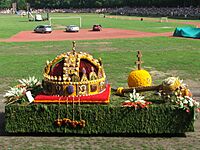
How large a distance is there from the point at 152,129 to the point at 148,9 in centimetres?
11517

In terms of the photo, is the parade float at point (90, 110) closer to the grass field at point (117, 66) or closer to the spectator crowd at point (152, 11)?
the grass field at point (117, 66)

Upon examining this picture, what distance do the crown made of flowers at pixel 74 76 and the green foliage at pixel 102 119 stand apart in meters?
0.69

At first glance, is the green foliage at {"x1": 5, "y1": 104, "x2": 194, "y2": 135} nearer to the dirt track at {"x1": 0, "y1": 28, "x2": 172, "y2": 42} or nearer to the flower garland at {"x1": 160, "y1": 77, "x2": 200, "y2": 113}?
the flower garland at {"x1": 160, "y1": 77, "x2": 200, "y2": 113}

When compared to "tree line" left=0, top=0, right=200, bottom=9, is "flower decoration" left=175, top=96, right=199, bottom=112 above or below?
below

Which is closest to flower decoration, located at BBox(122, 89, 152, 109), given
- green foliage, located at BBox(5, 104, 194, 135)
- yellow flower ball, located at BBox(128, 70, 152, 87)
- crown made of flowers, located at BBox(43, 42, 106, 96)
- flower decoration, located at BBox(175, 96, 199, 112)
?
green foliage, located at BBox(5, 104, 194, 135)

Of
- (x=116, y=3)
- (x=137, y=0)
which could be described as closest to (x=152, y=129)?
(x=137, y=0)

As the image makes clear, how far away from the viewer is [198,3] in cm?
11112

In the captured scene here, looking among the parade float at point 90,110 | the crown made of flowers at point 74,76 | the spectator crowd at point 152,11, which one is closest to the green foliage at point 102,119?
the parade float at point 90,110

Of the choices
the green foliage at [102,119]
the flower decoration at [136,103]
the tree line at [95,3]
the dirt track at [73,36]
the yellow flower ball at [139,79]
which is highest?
the tree line at [95,3]

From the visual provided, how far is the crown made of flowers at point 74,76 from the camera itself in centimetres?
1286

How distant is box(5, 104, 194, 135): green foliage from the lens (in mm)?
12383

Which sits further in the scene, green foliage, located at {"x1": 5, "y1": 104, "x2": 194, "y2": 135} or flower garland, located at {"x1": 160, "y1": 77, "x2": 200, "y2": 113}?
green foliage, located at {"x1": 5, "y1": 104, "x2": 194, "y2": 135}

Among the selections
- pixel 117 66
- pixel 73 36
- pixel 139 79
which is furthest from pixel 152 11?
pixel 139 79

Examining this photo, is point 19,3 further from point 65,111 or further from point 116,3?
point 65,111
